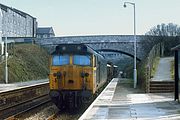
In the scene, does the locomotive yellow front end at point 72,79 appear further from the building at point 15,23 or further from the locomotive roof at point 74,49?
the building at point 15,23

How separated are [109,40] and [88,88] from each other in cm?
5169

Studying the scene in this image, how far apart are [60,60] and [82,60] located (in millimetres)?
1059

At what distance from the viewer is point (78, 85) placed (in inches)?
768

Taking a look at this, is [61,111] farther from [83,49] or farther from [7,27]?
[7,27]

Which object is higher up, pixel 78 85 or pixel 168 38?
pixel 168 38

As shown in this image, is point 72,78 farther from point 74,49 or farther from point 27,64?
point 27,64

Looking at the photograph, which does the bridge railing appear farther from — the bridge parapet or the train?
the bridge parapet

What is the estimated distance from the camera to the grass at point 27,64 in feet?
170

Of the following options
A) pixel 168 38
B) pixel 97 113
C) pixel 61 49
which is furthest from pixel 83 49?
pixel 168 38

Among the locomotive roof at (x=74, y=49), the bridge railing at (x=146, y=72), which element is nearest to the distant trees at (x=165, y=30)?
the bridge railing at (x=146, y=72)

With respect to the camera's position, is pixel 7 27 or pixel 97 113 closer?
pixel 97 113

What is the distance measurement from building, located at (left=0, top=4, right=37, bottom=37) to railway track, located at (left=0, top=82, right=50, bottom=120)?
58.2 meters

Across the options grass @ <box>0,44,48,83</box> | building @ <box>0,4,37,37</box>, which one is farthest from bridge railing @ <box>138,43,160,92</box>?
building @ <box>0,4,37,37</box>

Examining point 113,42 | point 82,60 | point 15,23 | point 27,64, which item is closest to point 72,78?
point 82,60
